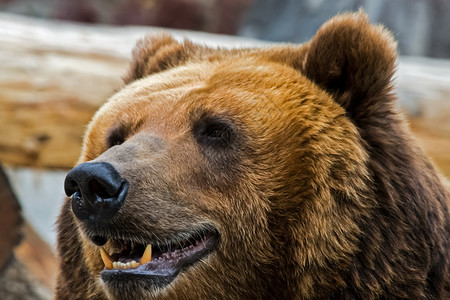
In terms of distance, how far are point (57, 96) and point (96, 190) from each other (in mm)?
3924

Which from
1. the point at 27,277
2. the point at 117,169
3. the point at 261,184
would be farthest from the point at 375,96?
the point at 27,277

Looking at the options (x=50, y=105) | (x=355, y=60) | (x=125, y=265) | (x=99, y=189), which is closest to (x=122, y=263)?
(x=125, y=265)

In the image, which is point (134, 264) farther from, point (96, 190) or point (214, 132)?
point (214, 132)

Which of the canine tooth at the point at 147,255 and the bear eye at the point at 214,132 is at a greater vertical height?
the bear eye at the point at 214,132

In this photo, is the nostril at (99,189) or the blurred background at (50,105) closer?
the nostril at (99,189)

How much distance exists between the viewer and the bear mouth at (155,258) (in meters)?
2.98

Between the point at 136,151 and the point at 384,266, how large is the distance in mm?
1256

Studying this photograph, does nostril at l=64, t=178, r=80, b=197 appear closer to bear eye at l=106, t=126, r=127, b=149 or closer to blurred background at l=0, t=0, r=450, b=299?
bear eye at l=106, t=126, r=127, b=149

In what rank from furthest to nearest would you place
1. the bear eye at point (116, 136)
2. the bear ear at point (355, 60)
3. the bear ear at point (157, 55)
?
the bear ear at point (157, 55) < the bear eye at point (116, 136) < the bear ear at point (355, 60)

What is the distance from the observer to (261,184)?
126 inches

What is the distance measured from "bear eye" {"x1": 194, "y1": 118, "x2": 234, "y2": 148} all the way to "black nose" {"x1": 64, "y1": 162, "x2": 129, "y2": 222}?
51cm

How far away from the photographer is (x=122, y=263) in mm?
3070

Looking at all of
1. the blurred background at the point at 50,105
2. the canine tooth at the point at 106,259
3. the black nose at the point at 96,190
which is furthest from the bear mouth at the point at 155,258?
the blurred background at the point at 50,105

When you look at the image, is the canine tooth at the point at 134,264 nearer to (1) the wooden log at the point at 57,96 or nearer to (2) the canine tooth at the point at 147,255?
(2) the canine tooth at the point at 147,255
